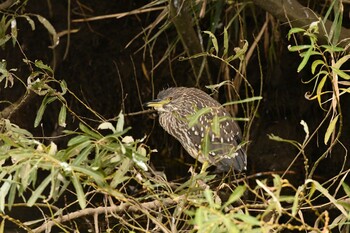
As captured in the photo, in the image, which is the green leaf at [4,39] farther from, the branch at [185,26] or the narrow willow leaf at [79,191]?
the narrow willow leaf at [79,191]

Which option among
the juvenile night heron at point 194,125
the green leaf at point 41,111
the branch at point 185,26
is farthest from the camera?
the juvenile night heron at point 194,125

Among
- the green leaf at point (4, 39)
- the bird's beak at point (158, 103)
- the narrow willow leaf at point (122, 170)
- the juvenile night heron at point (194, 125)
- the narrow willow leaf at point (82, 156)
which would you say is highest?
the narrow willow leaf at point (82, 156)

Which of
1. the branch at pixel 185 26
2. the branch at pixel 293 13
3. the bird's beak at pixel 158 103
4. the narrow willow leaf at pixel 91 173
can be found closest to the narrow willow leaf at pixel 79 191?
the narrow willow leaf at pixel 91 173

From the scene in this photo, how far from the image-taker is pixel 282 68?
5.94 meters

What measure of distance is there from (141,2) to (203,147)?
330 cm

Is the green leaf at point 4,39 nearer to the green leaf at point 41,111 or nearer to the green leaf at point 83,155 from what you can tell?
the green leaf at point 41,111

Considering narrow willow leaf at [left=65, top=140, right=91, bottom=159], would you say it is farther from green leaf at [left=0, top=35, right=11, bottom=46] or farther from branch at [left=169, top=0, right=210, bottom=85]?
branch at [left=169, top=0, right=210, bottom=85]

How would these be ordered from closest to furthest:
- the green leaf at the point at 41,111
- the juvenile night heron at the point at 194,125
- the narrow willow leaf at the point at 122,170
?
1. the narrow willow leaf at the point at 122,170
2. the green leaf at the point at 41,111
3. the juvenile night heron at the point at 194,125

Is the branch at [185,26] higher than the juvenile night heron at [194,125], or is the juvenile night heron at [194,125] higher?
the branch at [185,26]

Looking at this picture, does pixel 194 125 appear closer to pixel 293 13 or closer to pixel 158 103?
pixel 158 103

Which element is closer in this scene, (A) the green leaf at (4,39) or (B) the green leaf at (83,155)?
(B) the green leaf at (83,155)

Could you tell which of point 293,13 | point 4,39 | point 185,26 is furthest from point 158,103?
point 4,39

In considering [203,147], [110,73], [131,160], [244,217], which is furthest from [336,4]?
[110,73]

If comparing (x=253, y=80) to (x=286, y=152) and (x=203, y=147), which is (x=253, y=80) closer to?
(x=286, y=152)
